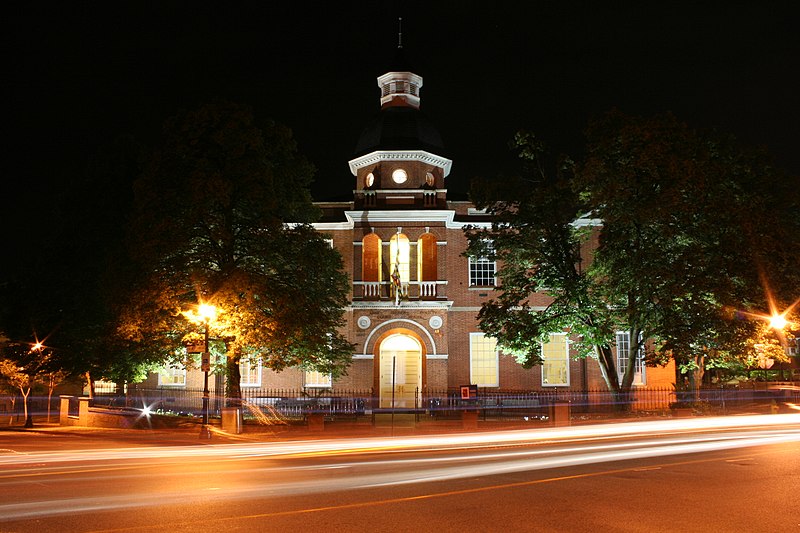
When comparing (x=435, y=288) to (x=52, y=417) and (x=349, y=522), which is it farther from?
(x=349, y=522)

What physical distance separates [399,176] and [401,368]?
10030mm

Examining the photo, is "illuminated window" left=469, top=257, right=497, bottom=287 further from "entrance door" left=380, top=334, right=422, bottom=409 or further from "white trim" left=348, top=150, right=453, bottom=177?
"white trim" left=348, top=150, right=453, bottom=177

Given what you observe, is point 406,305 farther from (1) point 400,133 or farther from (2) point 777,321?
(2) point 777,321

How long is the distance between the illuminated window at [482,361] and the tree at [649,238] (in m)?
7.61

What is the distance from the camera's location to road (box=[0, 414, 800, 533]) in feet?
29.3

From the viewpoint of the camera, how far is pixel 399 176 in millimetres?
39438

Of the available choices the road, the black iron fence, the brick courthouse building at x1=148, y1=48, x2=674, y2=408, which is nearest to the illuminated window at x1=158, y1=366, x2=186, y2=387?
the brick courthouse building at x1=148, y1=48, x2=674, y2=408

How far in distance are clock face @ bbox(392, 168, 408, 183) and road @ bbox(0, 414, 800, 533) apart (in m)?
22.2

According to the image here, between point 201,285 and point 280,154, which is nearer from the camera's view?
point 201,285

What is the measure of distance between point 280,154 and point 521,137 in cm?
1006

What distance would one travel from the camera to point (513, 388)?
127ft

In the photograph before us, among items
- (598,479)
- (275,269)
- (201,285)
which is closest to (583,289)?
(275,269)

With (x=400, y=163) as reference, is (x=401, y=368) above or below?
below

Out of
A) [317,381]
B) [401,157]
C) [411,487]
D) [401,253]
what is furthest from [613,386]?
[411,487]
